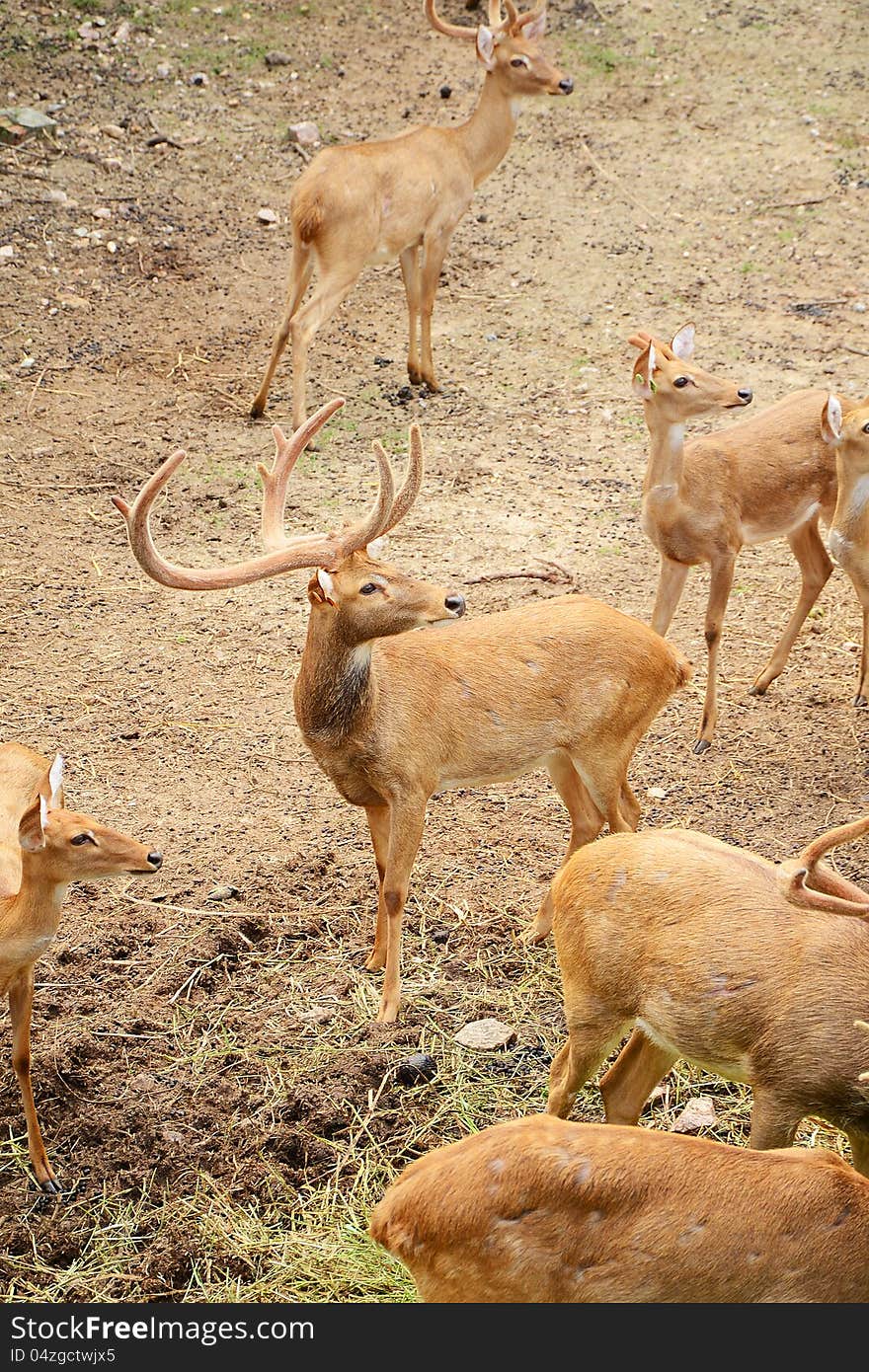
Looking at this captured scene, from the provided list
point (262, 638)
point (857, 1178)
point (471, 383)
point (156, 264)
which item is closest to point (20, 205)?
point (156, 264)

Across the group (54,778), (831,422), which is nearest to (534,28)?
(831,422)

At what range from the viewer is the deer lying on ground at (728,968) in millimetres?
4137

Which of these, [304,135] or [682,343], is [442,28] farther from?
[682,343]

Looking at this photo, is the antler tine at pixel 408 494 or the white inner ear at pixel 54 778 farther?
the antler tine at pixel 408 494

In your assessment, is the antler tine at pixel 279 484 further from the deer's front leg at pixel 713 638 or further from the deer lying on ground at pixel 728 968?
the deer's front leg at pixel 713 638

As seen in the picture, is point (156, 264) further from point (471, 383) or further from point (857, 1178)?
point (857, 1178)

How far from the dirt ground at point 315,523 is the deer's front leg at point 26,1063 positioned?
95mm

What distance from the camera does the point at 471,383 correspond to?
10.4 m

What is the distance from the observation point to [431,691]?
576 centimetres

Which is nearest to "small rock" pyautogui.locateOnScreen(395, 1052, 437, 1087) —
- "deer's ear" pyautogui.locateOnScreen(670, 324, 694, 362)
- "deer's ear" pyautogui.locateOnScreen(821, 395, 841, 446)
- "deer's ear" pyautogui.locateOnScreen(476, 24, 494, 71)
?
"deer's ear" pyautogui.locateOnScreen(821, 395, 841, 446)

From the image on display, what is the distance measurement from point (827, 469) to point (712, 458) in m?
0.58

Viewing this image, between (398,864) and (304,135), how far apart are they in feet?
28.5

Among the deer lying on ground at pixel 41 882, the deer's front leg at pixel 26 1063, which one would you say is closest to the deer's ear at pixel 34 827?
the deer lying on ground at pixel 41 882

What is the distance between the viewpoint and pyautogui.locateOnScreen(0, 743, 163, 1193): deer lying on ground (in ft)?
15.5
